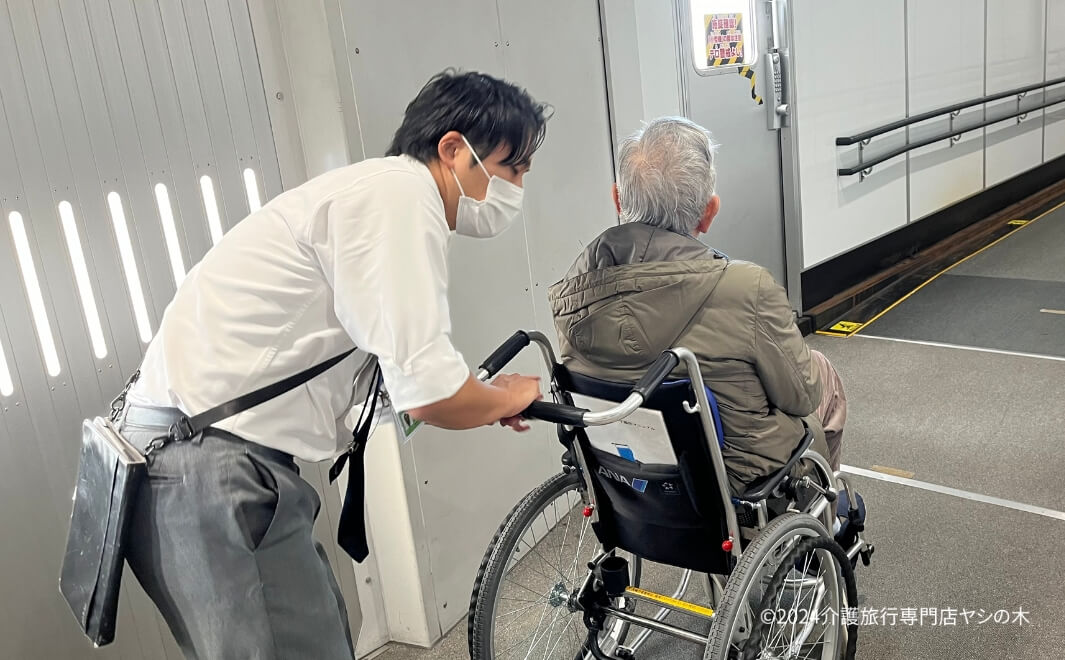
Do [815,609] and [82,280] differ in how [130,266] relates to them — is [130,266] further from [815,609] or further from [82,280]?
[815,609]

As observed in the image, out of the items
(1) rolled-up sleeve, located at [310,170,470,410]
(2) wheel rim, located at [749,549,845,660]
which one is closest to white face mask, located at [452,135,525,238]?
(1) rolled-up sleeve, located at [310,170,470,410]

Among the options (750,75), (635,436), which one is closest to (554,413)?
(635,436)

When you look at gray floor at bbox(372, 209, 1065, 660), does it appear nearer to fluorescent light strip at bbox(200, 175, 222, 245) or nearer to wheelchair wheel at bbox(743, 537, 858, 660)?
wheelchair wheel at bbox(743, 537, 858, 660)

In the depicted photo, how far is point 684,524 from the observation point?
5.39 ft

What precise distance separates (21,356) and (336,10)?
925 millimetres

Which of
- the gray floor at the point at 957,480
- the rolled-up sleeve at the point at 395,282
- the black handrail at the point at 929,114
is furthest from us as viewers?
the black handrail at the point at 929,114

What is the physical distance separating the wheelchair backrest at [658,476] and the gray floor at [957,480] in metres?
0.57

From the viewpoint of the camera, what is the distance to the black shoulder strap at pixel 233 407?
1.26 meters

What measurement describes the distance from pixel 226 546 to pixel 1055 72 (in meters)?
7.37

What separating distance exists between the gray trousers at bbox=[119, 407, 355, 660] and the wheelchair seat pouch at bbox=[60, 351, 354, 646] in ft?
0.09

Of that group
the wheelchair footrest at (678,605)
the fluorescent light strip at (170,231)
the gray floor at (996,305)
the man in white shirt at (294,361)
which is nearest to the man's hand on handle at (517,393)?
the man in white shirt at (294,361)

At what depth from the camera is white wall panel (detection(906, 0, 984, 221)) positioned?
5035mm

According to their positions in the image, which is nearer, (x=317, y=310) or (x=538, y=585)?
(x=317, y=310)

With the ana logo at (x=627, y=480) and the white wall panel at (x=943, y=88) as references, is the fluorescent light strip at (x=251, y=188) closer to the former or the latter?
the ana logo at (x=627, y=480)
